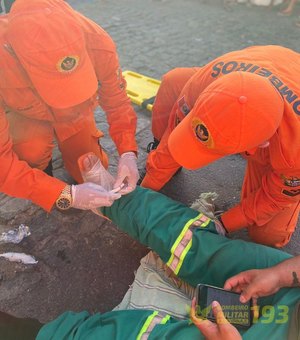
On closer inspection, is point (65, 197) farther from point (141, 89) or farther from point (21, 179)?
point (141, 89)

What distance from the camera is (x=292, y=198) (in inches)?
70.2

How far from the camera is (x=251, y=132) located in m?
1.31

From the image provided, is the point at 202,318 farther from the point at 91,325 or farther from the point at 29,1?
the point at 29,1

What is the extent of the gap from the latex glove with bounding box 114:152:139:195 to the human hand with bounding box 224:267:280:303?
0.64m

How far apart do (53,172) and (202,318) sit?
147 centimetres

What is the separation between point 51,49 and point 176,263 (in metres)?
0.99

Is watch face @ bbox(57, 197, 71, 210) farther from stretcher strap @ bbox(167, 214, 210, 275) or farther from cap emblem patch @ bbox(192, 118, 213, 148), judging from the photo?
cap emblem patch @ bbox(192, 118, 213, 148)

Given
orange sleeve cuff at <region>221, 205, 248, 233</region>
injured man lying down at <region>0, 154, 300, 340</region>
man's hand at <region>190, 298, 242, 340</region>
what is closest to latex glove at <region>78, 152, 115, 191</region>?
injured man lying down at <region>0, 154, 300, 340</region>

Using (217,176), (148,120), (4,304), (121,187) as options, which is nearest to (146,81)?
(148,120)

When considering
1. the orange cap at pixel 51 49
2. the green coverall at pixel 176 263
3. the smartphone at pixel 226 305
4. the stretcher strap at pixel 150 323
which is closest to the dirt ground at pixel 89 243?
the green coverall at pixel 176 263

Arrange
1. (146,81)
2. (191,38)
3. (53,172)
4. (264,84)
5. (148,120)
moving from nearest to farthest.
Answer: (264,84)
(53,172)
(148,120)
(146,81)
(191,38)

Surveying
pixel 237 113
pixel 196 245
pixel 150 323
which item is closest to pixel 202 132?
pixel 237 113

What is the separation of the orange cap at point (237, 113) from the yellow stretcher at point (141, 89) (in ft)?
5.73

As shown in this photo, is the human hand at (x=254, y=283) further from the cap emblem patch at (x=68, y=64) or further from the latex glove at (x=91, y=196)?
the cap emblem patch at (x=68, y=64)
